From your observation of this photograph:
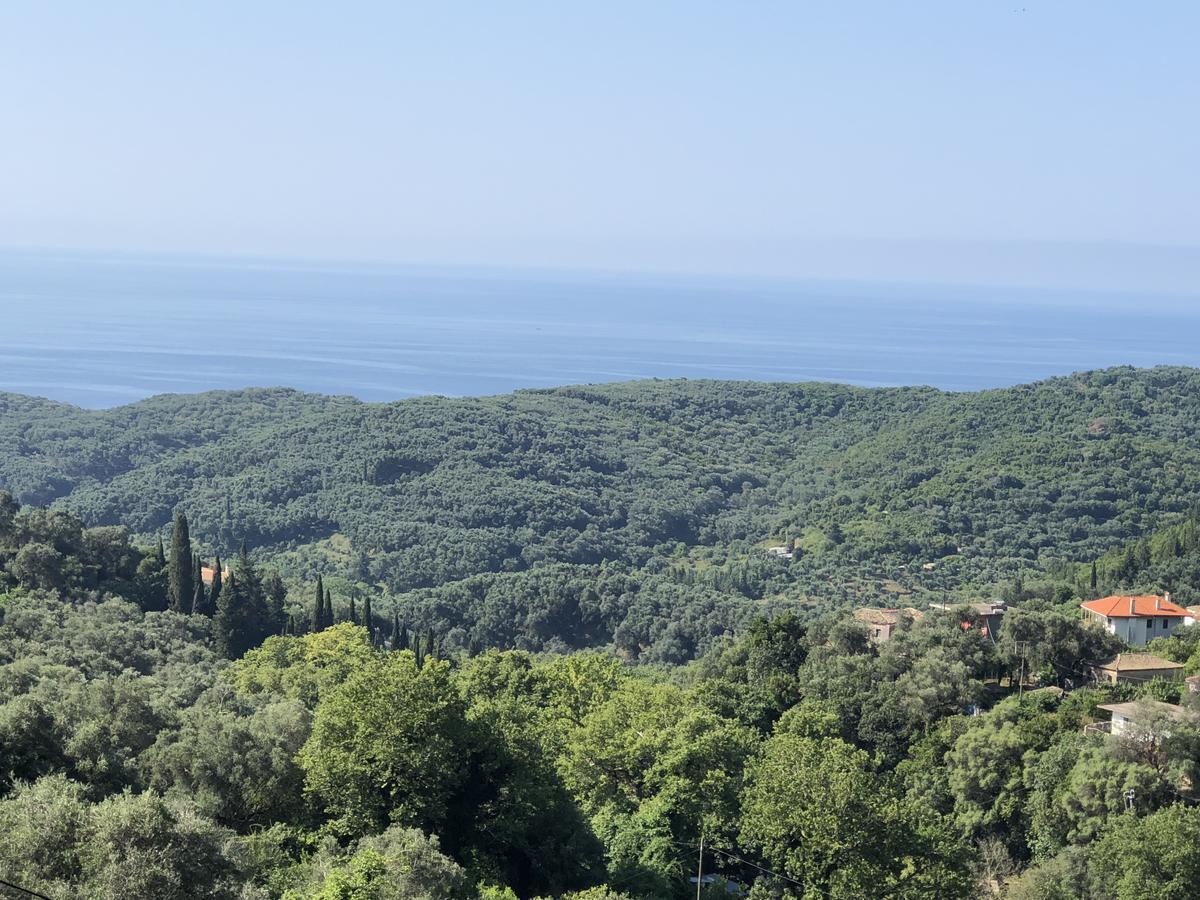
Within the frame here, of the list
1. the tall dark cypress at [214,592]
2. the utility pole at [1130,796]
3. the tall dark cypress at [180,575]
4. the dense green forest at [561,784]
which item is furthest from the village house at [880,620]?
the tall dark cypress at [180,575]

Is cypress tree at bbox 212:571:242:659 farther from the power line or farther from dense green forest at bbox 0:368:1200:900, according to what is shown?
the power line

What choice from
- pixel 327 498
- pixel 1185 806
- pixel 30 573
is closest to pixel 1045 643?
pixel 1185 806

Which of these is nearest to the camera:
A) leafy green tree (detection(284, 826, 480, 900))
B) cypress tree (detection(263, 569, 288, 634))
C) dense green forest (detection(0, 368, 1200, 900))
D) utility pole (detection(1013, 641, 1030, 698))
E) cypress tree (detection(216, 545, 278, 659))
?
leafy green tree (detection(284, 826, 480, 900))

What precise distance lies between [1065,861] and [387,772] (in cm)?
1288

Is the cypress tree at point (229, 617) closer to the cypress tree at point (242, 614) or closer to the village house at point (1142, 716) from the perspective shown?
the cypress tree at point (242, 614)

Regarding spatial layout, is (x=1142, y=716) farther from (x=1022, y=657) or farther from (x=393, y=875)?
(x=393, y=875)

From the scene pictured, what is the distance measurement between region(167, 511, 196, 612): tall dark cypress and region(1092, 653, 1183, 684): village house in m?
28.7

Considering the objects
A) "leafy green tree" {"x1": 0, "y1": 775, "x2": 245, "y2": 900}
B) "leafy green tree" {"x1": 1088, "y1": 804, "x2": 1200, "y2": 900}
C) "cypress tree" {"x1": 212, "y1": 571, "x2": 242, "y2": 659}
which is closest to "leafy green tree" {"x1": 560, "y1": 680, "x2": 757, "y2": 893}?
"leafy green tree" {"x1": 1088, "y1": 804, "x2": 1200, "y2": 900}

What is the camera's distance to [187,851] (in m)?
16.6

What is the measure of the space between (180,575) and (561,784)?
24173 millimetres

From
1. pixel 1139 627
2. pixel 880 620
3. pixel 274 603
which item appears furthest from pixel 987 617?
pixel 274 603

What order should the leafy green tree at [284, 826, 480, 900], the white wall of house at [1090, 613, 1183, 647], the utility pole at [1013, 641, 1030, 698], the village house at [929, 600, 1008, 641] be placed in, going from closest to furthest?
the leafy green tree at [284, 826, 480, 900] → the utility pole at [1013, 641, 1030, 698] → the village house at [929, 600, 1008, 641] → the white wall of house at [1090, 613, 1183, 647]

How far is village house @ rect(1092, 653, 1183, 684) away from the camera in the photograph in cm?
3472

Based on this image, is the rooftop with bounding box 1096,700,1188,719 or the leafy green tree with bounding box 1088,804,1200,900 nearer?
the leafy green tree with bounding box 1088,804,1200,900
